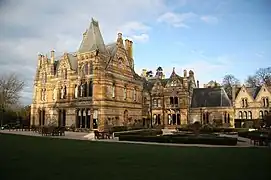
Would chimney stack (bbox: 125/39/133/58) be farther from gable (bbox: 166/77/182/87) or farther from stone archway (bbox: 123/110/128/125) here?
stone archway (bbox: 123/110/128/125)

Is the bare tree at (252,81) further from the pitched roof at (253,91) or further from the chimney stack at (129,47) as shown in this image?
the chimney stack at (129,47)

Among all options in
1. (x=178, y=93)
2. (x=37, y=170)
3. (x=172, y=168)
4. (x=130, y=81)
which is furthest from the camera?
(x=178, y=93)

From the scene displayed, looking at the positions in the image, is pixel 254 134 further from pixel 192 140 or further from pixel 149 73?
pixel 149 73

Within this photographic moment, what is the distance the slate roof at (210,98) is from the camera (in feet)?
179

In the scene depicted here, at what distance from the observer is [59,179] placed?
9055mm

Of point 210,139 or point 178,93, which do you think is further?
point 178,93

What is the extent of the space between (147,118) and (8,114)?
3234 centimetres

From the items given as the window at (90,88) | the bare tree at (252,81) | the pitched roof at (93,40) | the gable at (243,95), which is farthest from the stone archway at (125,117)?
the bare tree at (252,81)

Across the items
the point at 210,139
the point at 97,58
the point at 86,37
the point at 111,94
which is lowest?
the point at 210,139

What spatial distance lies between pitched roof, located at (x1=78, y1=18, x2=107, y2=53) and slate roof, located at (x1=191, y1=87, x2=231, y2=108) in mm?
23241

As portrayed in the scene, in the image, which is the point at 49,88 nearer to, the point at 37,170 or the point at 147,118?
the point at 147,118

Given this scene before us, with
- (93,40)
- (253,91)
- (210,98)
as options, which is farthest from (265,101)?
(93,40)

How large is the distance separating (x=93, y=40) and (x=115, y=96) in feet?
34.0

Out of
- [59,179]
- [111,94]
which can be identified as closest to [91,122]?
[111,94]
